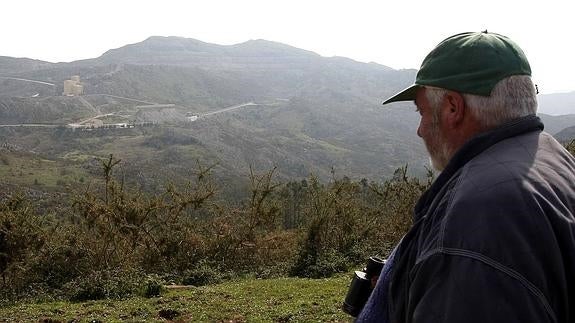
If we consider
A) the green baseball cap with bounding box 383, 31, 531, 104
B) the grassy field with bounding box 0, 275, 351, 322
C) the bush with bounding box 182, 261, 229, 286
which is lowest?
the bush with bounding box 182, 261, 229, 286

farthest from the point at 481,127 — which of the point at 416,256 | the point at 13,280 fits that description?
the point at 13,280

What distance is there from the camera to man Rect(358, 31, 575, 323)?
143 centimetres

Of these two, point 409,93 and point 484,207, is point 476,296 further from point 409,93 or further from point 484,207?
point 409,93

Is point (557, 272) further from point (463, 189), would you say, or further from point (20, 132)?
point (20, 132)

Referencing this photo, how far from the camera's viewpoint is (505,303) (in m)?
1.39

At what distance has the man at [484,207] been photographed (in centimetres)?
143

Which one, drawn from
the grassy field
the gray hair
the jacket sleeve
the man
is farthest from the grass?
the jacket sleeve

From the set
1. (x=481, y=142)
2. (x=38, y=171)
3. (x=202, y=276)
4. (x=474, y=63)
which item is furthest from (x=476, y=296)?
(x=38, y=171)

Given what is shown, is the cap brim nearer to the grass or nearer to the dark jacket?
the dark jacket

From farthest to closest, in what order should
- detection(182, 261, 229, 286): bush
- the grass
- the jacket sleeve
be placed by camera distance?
1. the grass
2. detection(182, 261, 229, 286): bush
3. the jacket sleeve

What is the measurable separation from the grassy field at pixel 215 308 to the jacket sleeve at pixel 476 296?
7995 mm

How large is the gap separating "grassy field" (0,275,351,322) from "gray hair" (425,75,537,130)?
25.8 feet

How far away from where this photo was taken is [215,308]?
34.4ft

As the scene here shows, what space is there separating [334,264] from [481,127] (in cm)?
1572
